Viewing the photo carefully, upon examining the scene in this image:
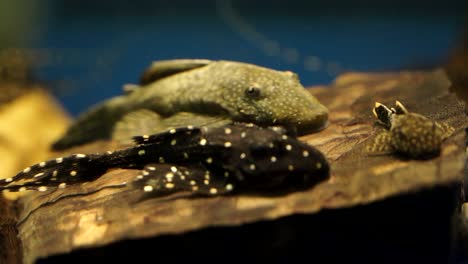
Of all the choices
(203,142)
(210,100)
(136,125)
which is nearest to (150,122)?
(136,125)

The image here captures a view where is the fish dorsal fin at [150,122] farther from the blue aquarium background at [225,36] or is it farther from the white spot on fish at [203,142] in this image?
the white spot on fish at [203,142]

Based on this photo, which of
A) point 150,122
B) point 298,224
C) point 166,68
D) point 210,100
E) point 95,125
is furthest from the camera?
point 95,125

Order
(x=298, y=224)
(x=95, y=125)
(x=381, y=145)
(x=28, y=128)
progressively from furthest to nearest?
(x=28, y=128) < (x=95, y=125) < (x=381, y=145) < (x=298, y=224)

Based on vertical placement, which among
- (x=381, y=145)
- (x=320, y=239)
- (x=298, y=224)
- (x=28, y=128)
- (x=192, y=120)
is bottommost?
(x=320, y=239)

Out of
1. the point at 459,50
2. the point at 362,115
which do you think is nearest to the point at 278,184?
the point at 362,115

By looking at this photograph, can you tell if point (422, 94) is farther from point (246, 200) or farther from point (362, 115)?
point (246, 200)

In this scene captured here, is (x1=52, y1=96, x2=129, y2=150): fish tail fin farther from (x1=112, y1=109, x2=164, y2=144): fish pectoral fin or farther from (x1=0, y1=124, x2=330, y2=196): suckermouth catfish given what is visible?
(x1=0, y1=124, x2=330, y2=196): suckermouth catfish

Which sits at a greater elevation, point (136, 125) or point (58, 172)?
point (136, 125)

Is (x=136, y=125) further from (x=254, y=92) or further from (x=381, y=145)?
(x=381, y=145)
